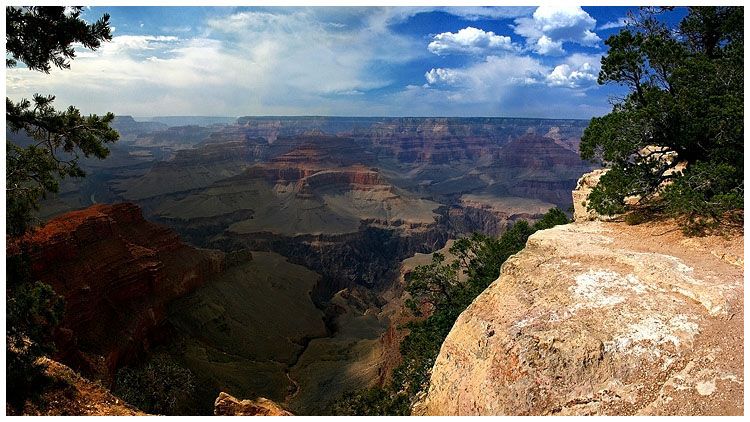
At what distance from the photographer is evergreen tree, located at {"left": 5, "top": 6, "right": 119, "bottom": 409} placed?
356 inches

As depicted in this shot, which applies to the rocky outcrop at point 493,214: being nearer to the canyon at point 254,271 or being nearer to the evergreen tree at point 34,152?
the canyon at point 254,271

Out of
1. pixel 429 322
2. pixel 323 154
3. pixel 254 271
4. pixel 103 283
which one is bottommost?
pixel 254 271

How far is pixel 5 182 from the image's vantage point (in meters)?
9.16

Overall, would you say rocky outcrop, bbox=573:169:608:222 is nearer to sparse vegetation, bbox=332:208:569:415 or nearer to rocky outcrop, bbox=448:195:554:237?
sparse vegetation, bbox=332:208:569:415

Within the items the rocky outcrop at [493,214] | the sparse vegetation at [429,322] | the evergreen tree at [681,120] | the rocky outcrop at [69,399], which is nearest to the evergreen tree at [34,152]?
the rocky outcrop at [69,399]

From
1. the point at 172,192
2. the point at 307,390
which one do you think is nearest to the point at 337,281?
the point at 307,390

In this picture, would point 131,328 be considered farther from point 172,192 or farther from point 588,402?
point 172,192

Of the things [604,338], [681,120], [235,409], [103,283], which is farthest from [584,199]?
[103,283]

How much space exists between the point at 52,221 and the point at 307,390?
72.1 feet

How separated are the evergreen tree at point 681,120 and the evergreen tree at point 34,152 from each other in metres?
16.8

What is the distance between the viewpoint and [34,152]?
10102mm

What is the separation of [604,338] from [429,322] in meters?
13.6

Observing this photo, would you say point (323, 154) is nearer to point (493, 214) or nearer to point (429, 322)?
→ point (493, 214)

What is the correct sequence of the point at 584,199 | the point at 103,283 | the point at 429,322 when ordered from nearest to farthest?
the point at 429,322 < the point at 584,199 < the point at 103,283
